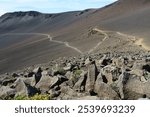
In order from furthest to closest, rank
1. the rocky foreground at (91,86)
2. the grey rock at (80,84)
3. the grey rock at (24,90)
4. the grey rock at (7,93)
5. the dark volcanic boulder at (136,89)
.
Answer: the grey rock at (7,93) → the grey rock at (80,84) → the grey rock at (24,90) → the rocky foreground at (91,86) → the dark volcanic boulder at (136,89)

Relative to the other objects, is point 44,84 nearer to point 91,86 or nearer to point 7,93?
point 7,93

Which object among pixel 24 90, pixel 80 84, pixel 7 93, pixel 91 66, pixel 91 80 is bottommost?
pixel 7 93

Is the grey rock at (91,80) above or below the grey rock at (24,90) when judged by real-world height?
above

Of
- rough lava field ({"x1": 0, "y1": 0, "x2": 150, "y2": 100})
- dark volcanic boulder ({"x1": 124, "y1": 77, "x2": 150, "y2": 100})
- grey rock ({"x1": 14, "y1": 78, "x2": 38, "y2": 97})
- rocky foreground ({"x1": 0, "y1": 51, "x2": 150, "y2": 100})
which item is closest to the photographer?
dark volcanic boulder ({"x1": 124, "y1": 77, "x2": 150, "y2": 100})

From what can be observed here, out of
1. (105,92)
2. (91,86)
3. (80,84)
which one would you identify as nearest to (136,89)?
(105,92)

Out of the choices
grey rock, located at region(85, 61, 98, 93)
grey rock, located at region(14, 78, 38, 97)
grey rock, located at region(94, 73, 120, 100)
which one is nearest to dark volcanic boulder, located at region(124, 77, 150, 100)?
grey rock, located at region(94, 73, 120, 100)

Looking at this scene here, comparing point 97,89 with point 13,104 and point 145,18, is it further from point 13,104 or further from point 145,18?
point 145,18

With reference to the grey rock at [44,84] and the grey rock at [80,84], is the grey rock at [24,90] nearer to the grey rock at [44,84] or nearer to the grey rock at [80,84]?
the grey rock at [44,84]

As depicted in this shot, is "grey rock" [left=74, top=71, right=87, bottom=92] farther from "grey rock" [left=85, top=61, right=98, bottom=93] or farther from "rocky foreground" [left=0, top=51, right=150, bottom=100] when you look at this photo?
"grey rock" [left=85, top=61, right=98, bottom=93]

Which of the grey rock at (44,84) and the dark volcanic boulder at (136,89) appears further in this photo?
the grey rock at (44,84)

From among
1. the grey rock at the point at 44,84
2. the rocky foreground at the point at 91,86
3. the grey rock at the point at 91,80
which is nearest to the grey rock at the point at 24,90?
the rocky foreground at the point at 91,86

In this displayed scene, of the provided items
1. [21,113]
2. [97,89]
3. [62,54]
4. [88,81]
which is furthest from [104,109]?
[62,54]
